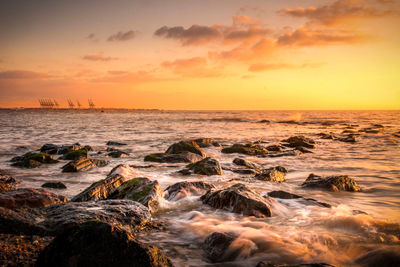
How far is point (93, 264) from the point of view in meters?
2.19

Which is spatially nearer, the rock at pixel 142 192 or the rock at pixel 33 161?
the rock at pixel 142 192

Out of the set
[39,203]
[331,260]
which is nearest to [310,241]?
[331,260]

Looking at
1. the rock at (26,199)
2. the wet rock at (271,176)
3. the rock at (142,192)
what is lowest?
the wet rock at (271,176)

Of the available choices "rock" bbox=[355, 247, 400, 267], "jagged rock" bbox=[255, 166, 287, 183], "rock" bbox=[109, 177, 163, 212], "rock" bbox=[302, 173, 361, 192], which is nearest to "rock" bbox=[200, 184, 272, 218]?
"rock" bbox=[109, 177, 163, 212]

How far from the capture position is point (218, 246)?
327cm

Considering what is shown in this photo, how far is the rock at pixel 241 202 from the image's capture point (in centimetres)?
449

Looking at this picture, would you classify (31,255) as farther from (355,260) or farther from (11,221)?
(355,260)

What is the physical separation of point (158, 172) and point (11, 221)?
545 centimetres

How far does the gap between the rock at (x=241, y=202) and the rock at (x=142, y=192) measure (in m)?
1.00

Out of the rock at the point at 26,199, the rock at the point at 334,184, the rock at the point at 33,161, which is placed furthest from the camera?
the rock at the point at 33,161

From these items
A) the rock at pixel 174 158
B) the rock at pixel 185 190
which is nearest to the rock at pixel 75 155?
the rock at pixel 174 158

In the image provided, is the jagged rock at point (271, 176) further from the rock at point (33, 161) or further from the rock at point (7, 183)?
the rock at point (33, 161)

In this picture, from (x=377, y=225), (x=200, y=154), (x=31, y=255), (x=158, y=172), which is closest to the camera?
(x=31, y=255)

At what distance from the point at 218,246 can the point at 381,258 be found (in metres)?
1.96
